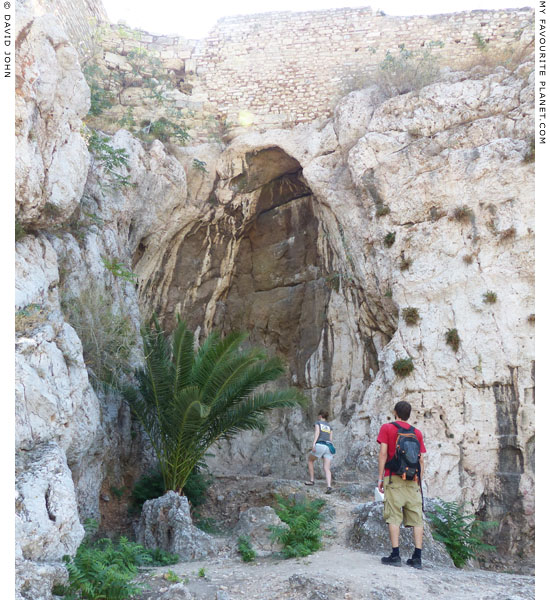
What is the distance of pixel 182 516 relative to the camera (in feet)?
23.0

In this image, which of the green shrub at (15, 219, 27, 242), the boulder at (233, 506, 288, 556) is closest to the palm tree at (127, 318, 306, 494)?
the boulder at (233, 506, 288, 556)

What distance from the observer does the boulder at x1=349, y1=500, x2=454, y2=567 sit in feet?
20.1

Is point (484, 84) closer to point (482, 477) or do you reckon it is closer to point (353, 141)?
point (353, 141)

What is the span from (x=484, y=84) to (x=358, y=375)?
6.85 metres

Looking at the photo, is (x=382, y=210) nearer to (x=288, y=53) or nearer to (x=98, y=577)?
(x=288, y=53)

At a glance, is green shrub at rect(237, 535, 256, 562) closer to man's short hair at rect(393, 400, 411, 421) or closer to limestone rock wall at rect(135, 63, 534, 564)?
man's short hair at rect(393, 400, 411, 421)

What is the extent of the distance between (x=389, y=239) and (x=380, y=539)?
6484 millimetres

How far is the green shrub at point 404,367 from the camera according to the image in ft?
33.6

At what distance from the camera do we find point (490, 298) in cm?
1020

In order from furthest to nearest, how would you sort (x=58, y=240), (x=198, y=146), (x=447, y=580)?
1. (x=198, y=146)
2. (x=58, y=240)
3. (x=447, y=580)

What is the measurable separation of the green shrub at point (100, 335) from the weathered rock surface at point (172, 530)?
2118 mm

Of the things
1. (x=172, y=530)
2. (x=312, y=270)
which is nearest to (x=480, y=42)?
(x=312, y=270)

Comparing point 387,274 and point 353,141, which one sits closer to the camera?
point 387,274

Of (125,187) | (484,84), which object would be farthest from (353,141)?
(125,187)
